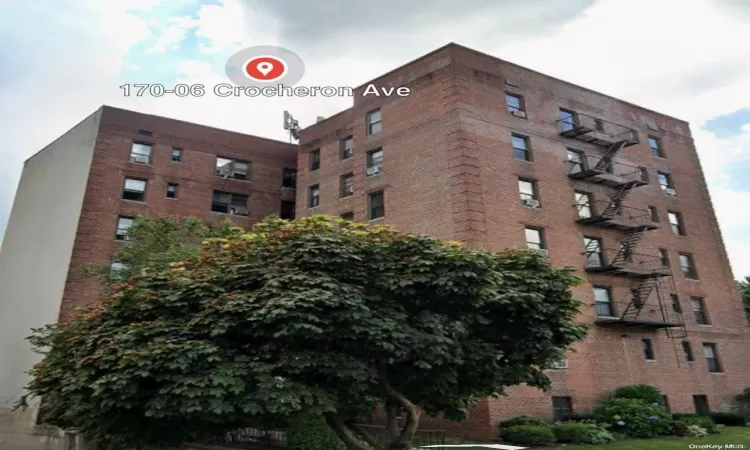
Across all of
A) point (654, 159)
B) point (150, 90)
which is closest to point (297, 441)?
point (150, 90)

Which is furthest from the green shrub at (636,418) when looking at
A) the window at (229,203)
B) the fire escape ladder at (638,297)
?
the window at (229,203)

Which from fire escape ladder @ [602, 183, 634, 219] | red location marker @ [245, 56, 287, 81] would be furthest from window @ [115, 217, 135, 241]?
fire escape ladder @ [602, 183, 634, 219]

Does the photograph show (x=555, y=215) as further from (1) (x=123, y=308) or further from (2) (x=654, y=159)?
(1) (x=123, y=308)

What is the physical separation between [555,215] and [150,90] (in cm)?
2221

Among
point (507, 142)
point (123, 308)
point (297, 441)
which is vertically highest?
point (507, 142)

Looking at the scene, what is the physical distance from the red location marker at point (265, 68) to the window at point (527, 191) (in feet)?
42.9

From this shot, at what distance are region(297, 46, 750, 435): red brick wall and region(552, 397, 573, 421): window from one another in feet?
0.98

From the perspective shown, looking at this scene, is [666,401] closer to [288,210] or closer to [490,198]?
[490,198]

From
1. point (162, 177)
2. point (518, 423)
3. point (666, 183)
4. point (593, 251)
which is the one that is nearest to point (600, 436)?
point (518, 423)

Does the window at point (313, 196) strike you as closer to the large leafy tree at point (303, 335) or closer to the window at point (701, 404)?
the large leafy tree at point (303, 335)

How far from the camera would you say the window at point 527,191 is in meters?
26.7

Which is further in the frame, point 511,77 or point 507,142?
point 511,77

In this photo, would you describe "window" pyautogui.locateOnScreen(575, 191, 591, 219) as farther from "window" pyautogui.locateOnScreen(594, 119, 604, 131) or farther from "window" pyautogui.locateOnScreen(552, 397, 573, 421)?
"window" pyautogui.locateOnScreen(552, 397, 573, 421)

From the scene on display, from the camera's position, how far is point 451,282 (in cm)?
1171
